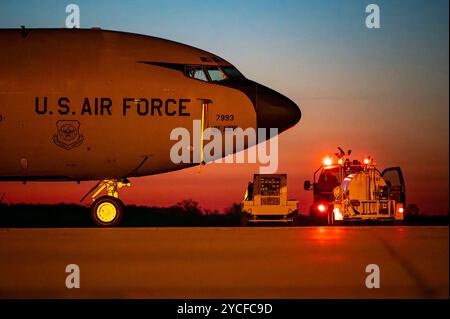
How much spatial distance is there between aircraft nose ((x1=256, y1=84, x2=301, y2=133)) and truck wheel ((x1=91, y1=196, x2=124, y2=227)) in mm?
3985

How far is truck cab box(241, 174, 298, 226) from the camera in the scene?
2109 cm

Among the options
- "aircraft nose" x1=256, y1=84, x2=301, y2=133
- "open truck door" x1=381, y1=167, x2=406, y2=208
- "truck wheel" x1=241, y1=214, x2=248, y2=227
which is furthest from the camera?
"truck wheel" x1=241, y1=214, x2=248, y2=227

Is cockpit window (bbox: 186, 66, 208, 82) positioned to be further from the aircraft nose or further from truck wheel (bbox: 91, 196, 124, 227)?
truck wheel (bbox: 91, 196, 124, 227)

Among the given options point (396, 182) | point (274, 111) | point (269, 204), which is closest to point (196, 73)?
point (274, 111)

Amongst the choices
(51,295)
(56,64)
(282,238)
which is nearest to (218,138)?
(56,64)

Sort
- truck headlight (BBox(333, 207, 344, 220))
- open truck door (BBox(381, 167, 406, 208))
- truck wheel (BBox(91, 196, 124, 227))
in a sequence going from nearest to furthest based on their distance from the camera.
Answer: truck wheel (BBox(91, 196, 124, 227))
truck headlight (BBox(333, 207, 344, 220))
open truck door (BBox(381, 167, 406, 208))

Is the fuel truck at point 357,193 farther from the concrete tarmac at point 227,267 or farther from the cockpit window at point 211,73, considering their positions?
the concrete tarmac at point 227,267

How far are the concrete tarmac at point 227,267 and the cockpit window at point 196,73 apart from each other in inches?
312

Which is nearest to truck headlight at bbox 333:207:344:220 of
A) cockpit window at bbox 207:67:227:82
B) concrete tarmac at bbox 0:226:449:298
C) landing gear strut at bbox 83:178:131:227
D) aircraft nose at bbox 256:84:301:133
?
aircraft nose at bbox 256:84:301:133

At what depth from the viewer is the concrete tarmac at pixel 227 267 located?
6.13 m

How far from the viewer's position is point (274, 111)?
53.9 feet

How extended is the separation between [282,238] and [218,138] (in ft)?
22.7

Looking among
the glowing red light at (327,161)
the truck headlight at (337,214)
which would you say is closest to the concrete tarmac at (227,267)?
the truck headlight at (337,214)

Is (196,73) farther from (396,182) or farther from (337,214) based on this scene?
(396,182)
